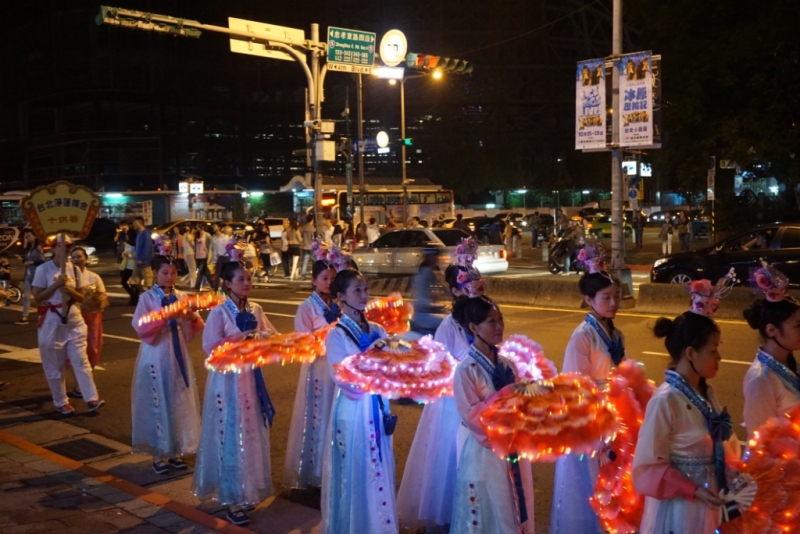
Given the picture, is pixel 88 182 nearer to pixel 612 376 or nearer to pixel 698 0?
pixel 698 0

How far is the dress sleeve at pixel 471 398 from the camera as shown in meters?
3.77

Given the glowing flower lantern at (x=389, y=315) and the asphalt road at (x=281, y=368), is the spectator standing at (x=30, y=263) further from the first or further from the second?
the glowing flower lantern at (x=389, y=315)

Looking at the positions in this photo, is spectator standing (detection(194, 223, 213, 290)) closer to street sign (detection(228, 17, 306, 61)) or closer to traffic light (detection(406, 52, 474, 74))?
street sign (detection(228, 17, 306, 61))

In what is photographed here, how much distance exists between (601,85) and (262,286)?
35.6 ft

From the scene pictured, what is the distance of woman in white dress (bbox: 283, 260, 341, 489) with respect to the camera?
232 inches

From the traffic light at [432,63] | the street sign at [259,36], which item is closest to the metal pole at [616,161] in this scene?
the traffic light at [432,63]

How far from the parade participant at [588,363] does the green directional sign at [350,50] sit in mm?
14335

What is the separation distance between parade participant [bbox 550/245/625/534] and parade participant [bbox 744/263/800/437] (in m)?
0.72

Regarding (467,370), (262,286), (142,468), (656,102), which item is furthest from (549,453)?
(262,286)

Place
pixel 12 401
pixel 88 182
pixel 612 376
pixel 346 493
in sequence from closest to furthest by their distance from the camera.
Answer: pixel 612 376
pixel 346 493
pixel 12 401
pixel 88 182

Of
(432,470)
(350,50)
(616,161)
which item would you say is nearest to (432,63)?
(350,50)

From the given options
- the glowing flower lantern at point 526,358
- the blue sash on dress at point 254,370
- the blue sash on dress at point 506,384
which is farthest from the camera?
the blue sash on dress at point 254,370

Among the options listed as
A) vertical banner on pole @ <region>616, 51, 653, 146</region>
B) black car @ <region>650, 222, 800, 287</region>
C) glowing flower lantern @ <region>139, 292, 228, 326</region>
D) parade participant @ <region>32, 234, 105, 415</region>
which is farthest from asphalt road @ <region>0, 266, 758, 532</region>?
vertical banner on pole @ <region>616, 51, 653, 146</region>

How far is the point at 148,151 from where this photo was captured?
185 feet
